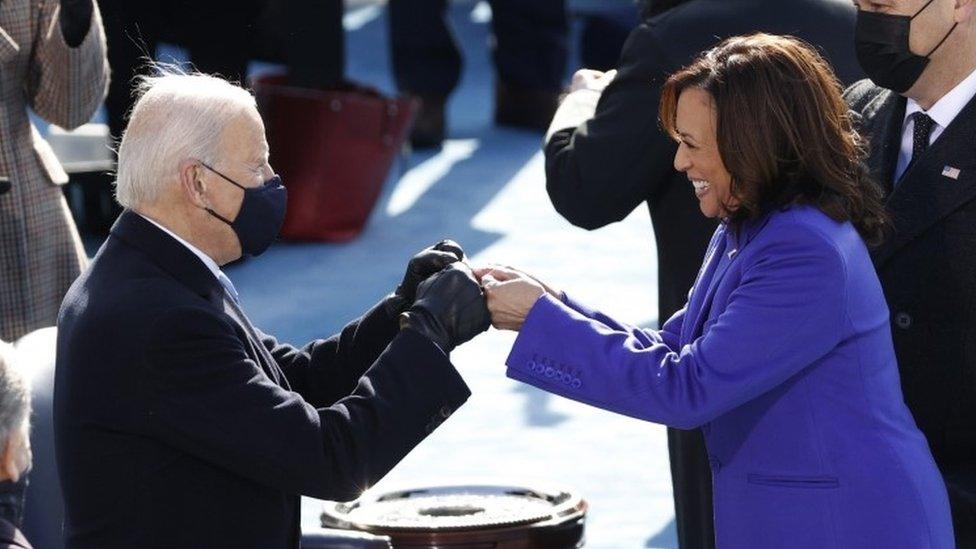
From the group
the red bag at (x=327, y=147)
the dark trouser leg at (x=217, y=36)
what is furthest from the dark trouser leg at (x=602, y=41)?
the dark trouser leg at (x=217, y=36)

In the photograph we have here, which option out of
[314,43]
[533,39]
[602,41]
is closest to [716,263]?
[314,43]

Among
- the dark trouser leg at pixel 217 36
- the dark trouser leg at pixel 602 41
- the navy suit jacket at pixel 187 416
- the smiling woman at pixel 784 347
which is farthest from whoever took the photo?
the dark trouser leg at pixel 602 41

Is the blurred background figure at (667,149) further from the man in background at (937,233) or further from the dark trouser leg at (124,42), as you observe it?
the dark trouser leg at (124,42)

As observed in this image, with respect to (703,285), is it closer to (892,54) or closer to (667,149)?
(892,54)

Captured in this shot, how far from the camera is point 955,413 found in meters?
3.45

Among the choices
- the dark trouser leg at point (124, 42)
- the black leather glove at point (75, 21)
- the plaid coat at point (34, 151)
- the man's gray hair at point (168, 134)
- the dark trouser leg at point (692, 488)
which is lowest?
the dark trouser leg at point (124, 42)

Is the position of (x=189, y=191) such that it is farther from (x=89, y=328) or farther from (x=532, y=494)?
(x=532, y=494)

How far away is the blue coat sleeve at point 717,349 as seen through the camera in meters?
3.01

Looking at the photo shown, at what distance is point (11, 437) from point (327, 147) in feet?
19.3

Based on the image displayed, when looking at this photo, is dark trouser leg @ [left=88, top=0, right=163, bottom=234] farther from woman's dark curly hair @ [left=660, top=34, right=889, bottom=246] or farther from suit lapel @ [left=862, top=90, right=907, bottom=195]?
woman's dark curly hair @ [left=660, top=34, right=889, bottom=246]

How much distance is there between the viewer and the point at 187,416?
2.91m

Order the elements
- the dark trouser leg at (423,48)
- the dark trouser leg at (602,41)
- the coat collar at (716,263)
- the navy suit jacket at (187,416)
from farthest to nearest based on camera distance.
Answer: the dark trouser leg at (602,41)
the dark trouser leg at (423,48)
the coat collar at (716,263)
the navy suit jacket at (187,416)

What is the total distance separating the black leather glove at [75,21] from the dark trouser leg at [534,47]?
6.83 meters

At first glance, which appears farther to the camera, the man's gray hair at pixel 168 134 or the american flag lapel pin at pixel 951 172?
the american flag lapel pin at pixel 951 172
